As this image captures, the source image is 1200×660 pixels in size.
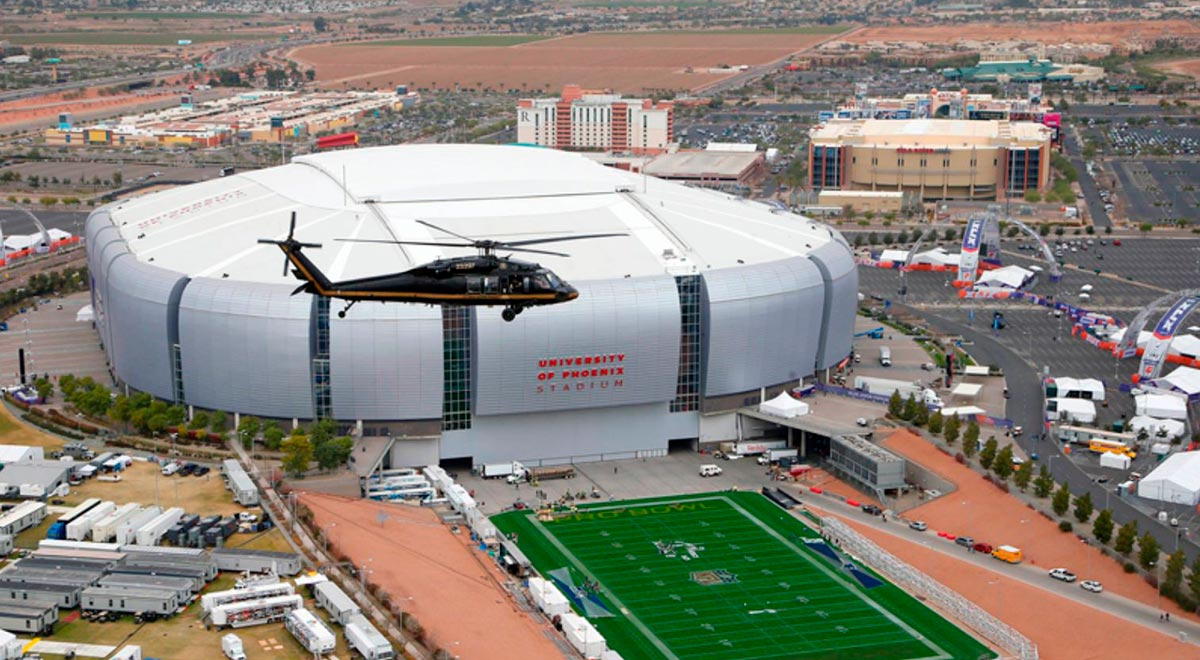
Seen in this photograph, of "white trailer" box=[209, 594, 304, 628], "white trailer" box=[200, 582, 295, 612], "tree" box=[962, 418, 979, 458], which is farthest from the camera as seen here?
"tree" box=[962, 418, 979, 458]

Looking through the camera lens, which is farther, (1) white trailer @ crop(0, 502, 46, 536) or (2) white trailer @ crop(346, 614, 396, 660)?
(1) white trailer @ crop(0, 502, 46, 536)

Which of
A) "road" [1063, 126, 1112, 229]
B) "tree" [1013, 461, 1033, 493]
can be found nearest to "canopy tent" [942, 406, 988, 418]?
"tree" [1013, 461, 1033, 493]

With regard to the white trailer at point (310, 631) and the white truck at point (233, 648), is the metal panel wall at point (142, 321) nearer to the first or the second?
the white trailer at point (310, 631)

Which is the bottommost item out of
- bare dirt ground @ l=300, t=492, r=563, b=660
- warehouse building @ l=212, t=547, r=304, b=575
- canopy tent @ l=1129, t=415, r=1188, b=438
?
bare dirt ground @ l=300, t=492, r=563, b=660

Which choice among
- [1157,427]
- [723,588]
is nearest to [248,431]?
[723,588]

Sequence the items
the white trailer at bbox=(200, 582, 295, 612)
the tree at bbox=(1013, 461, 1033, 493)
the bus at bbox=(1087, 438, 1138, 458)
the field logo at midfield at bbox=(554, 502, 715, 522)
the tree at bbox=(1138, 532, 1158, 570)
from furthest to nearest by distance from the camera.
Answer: the bus at bbox=(1087, 438, 1138, 458) → the tree at bbox=(1013, 461, 1033, 493) → the field logo at midfield at bbox=(554, 502, 715, 522) → the tree at bbox=(1138, 532, 1158, 570) → the white trailer at bbox=(200, 582, 295, 612)

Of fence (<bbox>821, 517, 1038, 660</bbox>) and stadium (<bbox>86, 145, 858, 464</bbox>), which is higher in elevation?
stadium (<bbox>86, 145, 858, 464</bbox>)

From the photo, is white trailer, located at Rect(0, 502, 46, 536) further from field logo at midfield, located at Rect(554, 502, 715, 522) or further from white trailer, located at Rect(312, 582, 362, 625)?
field logo at midfield, located at Rect(554, 502, 715, 522)
